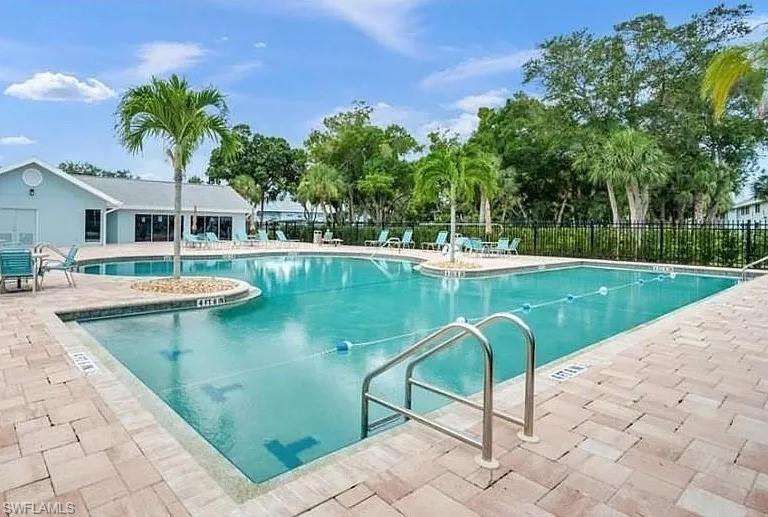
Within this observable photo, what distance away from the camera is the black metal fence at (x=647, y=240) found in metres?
15.5

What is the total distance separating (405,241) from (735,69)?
15.3 metres

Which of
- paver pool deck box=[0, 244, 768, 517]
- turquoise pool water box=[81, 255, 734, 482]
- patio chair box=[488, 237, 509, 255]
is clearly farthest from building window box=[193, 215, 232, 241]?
paver pool deck box=[0, 244, 768, 517]

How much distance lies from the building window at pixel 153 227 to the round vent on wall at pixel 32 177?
5.62 m

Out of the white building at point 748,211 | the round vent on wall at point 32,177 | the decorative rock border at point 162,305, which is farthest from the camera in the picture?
the white building at point 748,211

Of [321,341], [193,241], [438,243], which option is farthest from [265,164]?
[321,341]

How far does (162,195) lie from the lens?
27766 millimetres

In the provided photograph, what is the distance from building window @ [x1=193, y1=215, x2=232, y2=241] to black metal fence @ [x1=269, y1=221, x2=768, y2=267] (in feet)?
44.4

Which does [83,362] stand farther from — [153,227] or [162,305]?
[153,227]

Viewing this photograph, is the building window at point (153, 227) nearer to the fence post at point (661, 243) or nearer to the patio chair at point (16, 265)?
the patio chair at point (16, 265)

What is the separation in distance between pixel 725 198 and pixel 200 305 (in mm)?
31097

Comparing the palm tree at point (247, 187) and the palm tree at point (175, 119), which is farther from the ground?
the palm tree at point (247, 187)

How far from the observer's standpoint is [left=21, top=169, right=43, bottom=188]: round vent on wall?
67.0 ft

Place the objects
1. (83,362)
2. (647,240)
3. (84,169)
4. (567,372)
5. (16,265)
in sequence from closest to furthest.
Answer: (567,372) → (83,362) → (16,265) → (647,240) → (84,169)

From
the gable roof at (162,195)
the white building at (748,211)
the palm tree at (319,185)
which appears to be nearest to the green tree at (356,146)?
the palm tree at (319,185)
